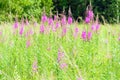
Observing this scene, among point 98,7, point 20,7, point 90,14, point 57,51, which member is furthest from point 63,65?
point 98,7

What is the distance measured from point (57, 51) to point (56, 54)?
0.26ft

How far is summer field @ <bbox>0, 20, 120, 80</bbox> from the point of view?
4.07 meters

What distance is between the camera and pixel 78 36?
550 centimetres

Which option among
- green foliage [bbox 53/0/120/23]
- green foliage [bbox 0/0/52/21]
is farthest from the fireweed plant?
green foliage [bbox 53/0/120/23]

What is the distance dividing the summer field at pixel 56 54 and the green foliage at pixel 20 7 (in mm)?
12011

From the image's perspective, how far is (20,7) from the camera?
2141 centimetres

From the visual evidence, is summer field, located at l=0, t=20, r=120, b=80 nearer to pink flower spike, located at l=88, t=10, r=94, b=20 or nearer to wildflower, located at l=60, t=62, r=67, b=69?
wildflower, located at l=60, t=62, r=67, b=69

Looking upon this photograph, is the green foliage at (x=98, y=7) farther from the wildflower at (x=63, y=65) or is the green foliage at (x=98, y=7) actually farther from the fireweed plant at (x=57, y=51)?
the wildflower at (x=63, y=65)

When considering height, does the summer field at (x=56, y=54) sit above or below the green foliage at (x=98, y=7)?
above

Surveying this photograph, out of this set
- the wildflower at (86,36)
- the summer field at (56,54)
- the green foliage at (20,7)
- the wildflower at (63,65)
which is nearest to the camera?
the wildflower at (63,65)

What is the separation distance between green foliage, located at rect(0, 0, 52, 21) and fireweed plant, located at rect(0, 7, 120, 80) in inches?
472

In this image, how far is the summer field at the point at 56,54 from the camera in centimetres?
407

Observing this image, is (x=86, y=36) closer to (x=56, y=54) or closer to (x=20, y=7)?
(x=56, y=54)

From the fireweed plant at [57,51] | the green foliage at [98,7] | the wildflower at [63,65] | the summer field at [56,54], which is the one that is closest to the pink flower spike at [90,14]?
the fireweed plant at [57,51]
